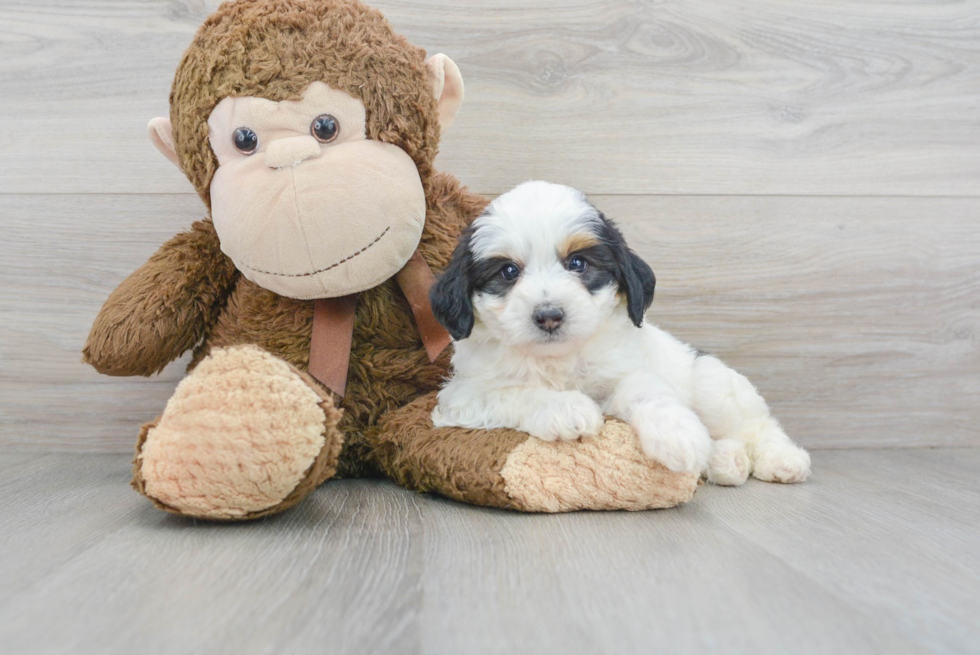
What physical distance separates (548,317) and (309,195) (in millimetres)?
532

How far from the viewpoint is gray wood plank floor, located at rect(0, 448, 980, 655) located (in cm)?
87

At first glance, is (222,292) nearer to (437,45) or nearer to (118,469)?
(118,469)

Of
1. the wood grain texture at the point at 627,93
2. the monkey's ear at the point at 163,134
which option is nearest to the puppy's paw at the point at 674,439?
the wood grain texture at the point at 627,93

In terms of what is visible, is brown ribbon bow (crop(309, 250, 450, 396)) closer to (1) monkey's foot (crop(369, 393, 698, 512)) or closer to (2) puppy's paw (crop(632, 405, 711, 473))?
(1) monkey's foot (crop(369, 393, 698, 512))

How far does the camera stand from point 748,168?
6.99 feet

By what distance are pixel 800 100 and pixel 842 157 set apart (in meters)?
0.21

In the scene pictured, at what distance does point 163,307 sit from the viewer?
165 cm

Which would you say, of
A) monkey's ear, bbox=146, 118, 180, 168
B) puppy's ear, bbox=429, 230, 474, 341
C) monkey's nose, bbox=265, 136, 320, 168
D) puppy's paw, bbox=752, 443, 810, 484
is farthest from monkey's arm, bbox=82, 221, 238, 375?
puppy's paw, bbox=752, 443, 810, 484

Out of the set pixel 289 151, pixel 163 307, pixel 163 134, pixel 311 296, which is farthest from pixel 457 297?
pixel 163 134

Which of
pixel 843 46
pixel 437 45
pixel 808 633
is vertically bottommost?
pixel 808 633

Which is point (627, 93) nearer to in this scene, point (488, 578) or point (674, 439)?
point (674, 439)

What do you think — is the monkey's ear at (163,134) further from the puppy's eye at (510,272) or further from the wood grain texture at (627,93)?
the puppy's eye at (510,272)

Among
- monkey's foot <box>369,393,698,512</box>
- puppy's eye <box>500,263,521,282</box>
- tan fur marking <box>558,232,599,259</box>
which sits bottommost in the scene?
monkey's foot <box>369,393,698,512</box>

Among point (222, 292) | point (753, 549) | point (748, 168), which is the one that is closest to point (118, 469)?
point (222, 292)
